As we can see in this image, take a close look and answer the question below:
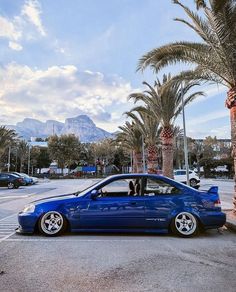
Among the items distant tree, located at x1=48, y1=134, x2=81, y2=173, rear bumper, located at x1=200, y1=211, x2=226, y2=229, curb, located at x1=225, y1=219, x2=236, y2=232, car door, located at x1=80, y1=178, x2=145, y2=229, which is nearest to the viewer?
car door, located at x1=80, y1=178, x2=145, y2=229

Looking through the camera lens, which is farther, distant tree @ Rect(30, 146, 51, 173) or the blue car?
distant tree @ Rect(30, 146, 51, 173)

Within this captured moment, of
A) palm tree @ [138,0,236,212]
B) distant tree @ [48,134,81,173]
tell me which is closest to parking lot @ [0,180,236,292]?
palm tree @ [138,0,236,212]

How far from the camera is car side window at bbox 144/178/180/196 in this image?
7.93 meters

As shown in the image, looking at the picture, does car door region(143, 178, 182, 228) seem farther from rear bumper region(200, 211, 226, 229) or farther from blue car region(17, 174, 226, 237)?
rear bumper region(200, 211, 226, 229)

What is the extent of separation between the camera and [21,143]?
266 feet

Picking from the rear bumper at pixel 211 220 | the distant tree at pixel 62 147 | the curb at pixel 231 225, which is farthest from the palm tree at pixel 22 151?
the rear bumper at pixel 211 220

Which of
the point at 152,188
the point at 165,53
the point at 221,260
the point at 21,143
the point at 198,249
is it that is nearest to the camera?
the point at 221,260

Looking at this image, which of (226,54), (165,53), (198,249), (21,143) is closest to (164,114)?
(165,53)

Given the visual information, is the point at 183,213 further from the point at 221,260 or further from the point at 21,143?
the point at 21,143

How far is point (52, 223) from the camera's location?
303 inches

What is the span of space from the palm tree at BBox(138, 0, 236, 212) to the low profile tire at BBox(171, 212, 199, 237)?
388 centimetres

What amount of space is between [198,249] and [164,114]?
15.8m

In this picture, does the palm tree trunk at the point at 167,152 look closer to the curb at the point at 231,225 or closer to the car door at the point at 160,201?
the curb at the point at 231,225

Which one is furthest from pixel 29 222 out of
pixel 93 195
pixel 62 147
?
pixel 62 147
